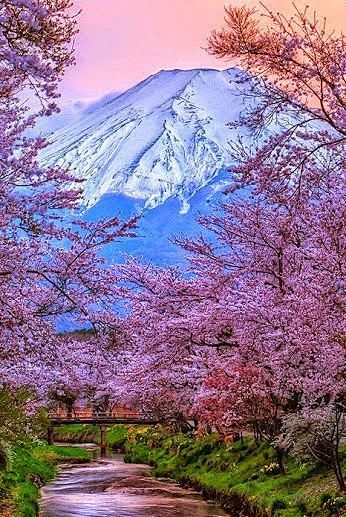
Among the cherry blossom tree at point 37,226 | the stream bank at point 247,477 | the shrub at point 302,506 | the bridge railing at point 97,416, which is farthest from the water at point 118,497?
the bridge railing at point 97,416

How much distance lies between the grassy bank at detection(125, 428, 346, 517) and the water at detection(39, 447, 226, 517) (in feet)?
2.01

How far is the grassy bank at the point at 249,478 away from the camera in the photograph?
13828 mm

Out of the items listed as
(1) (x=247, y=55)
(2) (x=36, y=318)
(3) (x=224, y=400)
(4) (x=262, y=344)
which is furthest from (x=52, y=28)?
(3) (x=224, y=400)

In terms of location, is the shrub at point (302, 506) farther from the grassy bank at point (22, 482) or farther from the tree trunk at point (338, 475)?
the grassy bank at point (22, 482)

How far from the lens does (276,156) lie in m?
10.1

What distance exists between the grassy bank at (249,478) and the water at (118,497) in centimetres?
61

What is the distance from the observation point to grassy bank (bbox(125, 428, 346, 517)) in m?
13.8

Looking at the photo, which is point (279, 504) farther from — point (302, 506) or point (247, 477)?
point (247, 477)

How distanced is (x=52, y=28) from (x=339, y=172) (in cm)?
581

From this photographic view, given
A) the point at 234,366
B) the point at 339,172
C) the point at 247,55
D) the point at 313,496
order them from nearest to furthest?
the point at 247,55 < the point at 339,172 < the point at 313,496 < the point at 234,366

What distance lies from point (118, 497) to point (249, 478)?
6.00m

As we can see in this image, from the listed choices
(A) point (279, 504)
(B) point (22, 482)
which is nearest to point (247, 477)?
(A) point (279, 504)

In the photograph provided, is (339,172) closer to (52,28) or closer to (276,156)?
(276,156)

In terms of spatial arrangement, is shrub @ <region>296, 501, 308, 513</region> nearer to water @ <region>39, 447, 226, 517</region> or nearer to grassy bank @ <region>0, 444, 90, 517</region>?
water @ <region>39, 447, 226, 517</region>
